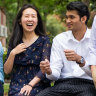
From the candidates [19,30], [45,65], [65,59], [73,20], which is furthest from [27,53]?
[73,20]

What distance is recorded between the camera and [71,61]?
4.35 m

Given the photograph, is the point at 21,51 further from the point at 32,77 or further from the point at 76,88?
the point at 76,88

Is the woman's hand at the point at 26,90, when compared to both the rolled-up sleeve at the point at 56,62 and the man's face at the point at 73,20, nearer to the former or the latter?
the rolled-up sleeve at the point at 56,62

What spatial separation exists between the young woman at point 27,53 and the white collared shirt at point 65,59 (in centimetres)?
Result: 15

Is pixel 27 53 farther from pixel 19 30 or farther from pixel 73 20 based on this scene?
pixel 73 20

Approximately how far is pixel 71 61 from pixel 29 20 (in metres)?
0.76

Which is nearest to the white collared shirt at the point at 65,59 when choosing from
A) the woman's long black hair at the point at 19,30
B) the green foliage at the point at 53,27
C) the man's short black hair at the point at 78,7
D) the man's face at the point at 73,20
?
the man's face at the point at 73,20

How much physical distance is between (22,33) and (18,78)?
61 centimetres

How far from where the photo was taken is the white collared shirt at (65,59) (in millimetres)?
4289

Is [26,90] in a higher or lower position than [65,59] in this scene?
lower

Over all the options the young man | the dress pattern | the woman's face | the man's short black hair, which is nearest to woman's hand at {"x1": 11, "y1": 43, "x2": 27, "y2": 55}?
the dress pattern

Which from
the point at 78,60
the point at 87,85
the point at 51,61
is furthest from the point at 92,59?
the point at 51,61

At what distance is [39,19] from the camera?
4668mm

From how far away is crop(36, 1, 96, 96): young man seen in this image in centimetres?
416
